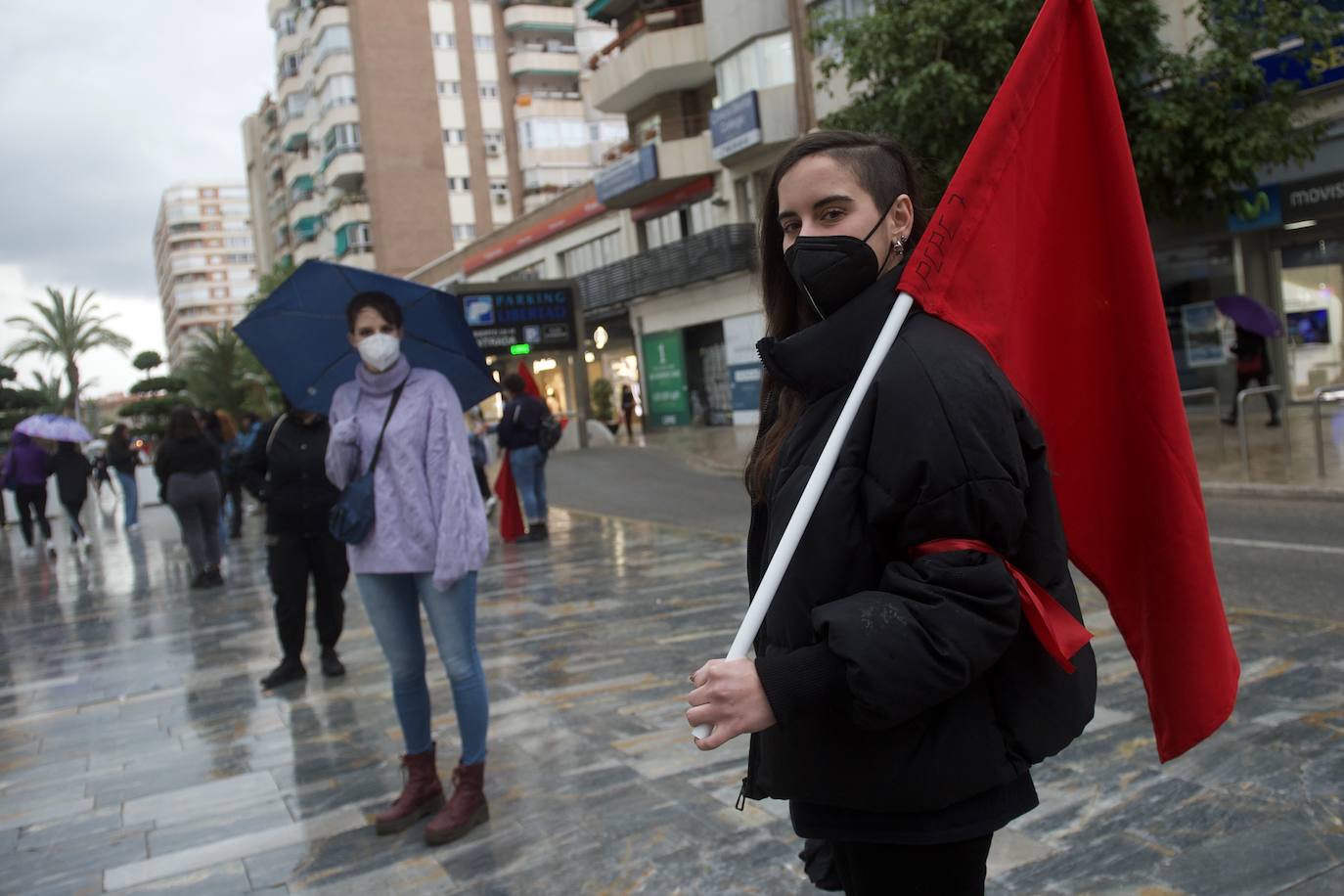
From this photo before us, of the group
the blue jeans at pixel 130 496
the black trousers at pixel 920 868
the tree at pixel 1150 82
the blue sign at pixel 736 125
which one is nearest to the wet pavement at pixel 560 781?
the black trousers at pixel 920 868

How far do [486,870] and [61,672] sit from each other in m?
5.16

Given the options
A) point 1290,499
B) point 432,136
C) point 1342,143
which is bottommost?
point 1290,499

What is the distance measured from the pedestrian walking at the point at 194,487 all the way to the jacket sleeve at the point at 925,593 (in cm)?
1048

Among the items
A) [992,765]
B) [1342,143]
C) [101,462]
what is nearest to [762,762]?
[992,765]

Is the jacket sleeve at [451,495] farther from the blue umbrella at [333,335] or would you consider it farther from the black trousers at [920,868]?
the black trousers at [920,868]

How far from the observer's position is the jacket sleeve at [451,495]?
157 inches

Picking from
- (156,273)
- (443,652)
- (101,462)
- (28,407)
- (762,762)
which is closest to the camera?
(762,762)

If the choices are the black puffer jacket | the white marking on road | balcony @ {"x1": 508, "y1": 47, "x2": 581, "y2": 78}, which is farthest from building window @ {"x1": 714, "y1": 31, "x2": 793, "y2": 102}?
balcony @ {"x1": 508, "y1": 47, "x2": 581, "y2": 78}

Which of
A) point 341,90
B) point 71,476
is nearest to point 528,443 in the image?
point 71,476

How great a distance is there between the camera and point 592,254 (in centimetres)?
4106

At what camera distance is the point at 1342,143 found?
1694cm

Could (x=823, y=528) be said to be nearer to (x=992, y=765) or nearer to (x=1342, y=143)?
(x=992, y=765)

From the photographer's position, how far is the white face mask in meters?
4.14

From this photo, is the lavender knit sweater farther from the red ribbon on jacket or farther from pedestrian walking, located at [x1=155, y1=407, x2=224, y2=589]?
pedestrian walking, located at [x1=155, y1=407, x2=224, y2=589]
